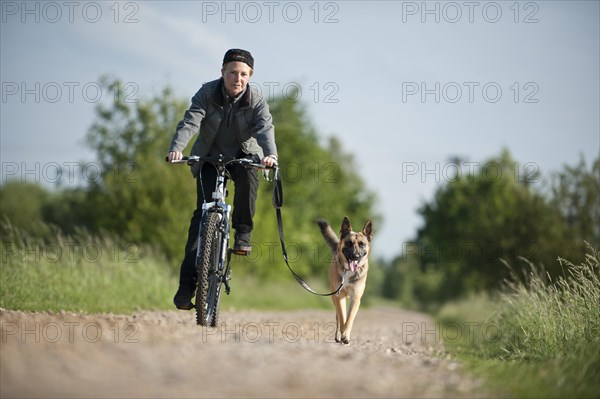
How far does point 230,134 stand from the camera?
679 cm

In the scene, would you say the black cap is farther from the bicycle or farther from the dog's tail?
the dog's tail

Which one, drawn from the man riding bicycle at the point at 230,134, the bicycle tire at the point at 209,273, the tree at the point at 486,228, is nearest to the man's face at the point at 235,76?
the man riding bicycle at the point at 230,134

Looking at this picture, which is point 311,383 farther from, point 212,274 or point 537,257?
point 537,257

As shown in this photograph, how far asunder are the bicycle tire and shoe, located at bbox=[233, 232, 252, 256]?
269 mm

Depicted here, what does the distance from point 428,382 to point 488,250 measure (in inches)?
1097

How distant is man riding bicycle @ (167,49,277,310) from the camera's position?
654 cm

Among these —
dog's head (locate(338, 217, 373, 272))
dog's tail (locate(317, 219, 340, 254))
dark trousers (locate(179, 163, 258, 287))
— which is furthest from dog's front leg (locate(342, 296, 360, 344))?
dark trousers (locate(179, 163, 258, 287))

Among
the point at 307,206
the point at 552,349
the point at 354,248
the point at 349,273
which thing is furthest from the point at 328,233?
the point at 307,206

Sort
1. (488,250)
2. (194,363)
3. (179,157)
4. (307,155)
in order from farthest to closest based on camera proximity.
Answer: (307,155), (488,250), (179,157), (194,363)

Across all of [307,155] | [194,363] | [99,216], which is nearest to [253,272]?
[99,216]

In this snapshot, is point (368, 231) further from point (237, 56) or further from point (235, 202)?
point (237, 56)

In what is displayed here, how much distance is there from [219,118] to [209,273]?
5.21 ft

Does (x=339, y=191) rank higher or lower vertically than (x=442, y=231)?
higher

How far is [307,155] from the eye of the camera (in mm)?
47312
